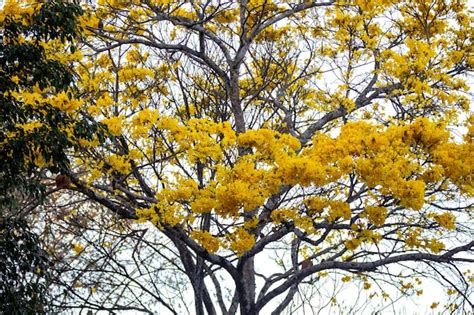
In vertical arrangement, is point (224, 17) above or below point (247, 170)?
above

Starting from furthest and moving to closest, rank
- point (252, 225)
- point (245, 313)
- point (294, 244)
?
point (294, 244), point (245, 313), point (252, 225)

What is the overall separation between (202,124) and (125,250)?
3392 millimetres

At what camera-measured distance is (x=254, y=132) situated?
5.32 m

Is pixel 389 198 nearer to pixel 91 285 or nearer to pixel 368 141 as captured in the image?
pixel 368 141

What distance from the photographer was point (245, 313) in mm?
7520

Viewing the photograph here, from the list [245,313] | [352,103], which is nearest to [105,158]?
[245,313]

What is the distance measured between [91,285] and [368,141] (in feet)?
12.4

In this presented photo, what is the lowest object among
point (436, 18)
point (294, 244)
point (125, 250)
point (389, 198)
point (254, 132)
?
point (389, 198)

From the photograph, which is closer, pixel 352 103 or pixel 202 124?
pixel 202 124

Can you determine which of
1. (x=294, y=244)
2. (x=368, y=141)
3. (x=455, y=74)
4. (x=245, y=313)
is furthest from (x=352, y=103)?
(x=368, y=141)

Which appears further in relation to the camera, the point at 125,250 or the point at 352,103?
the point at 125,250

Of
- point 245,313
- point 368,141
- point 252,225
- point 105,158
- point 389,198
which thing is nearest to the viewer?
point 368,141

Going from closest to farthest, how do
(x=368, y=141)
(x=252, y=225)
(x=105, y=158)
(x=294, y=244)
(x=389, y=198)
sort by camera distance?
1. (x=368, y=141)
2. (x=389, y=198)
3. (x=252, y=225)
4. (x=105, y=158)
5. (x=294, y=244)

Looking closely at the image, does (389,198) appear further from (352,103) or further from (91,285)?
(91,285)
